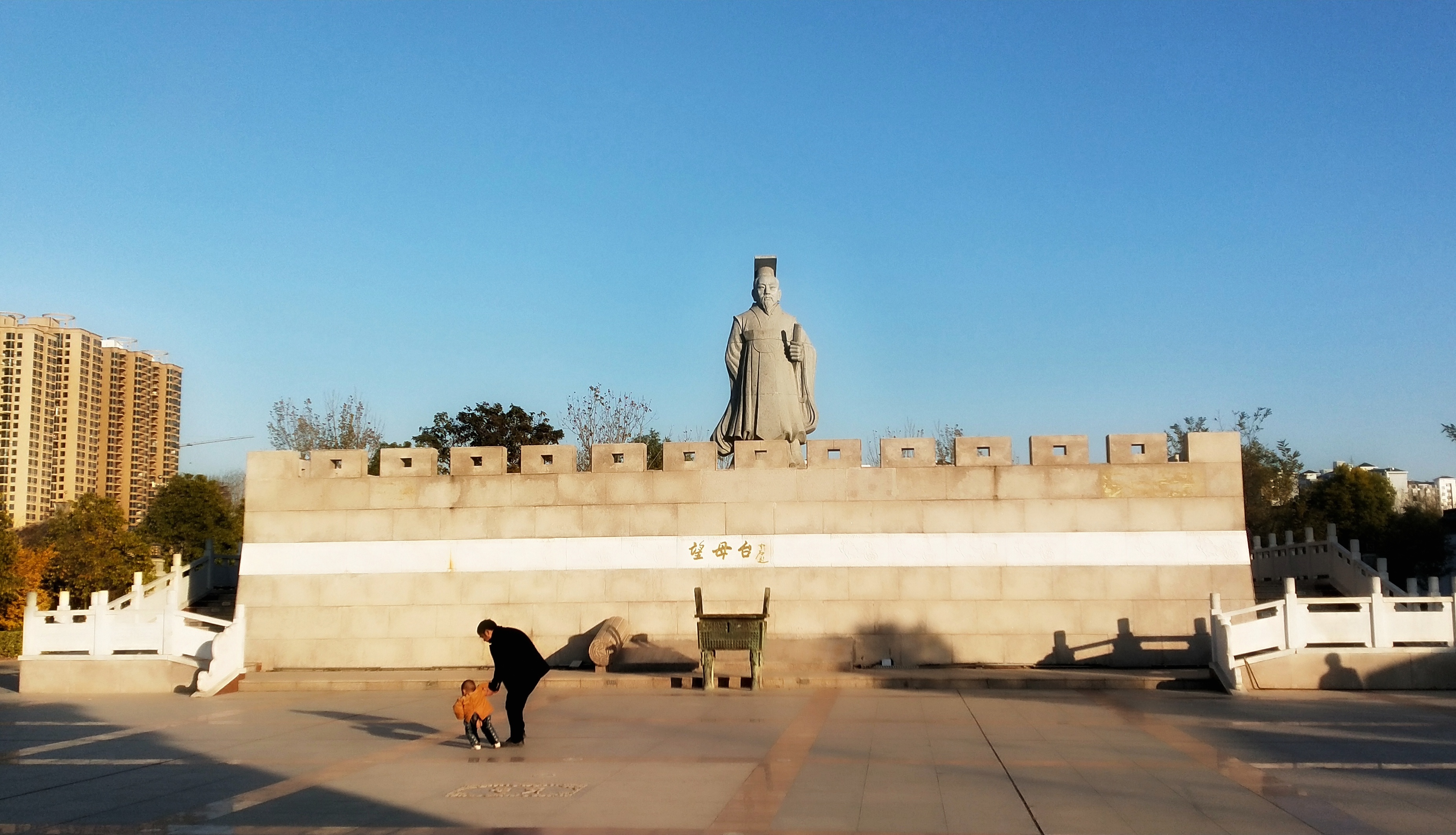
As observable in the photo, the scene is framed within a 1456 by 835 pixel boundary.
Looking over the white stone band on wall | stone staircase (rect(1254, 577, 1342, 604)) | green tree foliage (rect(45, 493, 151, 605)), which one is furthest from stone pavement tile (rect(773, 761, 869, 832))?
green tree foliage (rect(45, 493, 151, 605))

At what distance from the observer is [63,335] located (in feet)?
227

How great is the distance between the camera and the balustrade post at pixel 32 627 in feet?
51.9

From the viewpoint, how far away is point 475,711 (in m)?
9.93

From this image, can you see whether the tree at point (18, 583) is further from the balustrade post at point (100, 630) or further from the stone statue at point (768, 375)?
the stone statue at point (768, 375)

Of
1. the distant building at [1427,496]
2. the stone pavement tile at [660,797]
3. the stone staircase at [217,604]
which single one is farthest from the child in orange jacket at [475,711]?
the distant building at [1427,496]

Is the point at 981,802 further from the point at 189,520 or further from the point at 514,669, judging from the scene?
the point at 189,520

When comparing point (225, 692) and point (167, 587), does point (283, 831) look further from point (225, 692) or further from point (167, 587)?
point (167, 587)

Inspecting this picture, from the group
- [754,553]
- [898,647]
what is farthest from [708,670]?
[898,647]

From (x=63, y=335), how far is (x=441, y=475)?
207ft

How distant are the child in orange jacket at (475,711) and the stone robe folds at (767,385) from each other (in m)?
9.91

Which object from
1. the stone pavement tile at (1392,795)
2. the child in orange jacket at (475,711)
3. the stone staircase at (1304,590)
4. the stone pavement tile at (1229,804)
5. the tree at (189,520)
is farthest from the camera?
the tree at (189,520)

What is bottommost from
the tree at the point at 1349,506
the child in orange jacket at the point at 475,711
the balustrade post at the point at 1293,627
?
the child in orange jacket at the point at 475,711

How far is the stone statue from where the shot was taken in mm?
19859

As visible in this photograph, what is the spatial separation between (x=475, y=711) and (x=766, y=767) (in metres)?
2.75
